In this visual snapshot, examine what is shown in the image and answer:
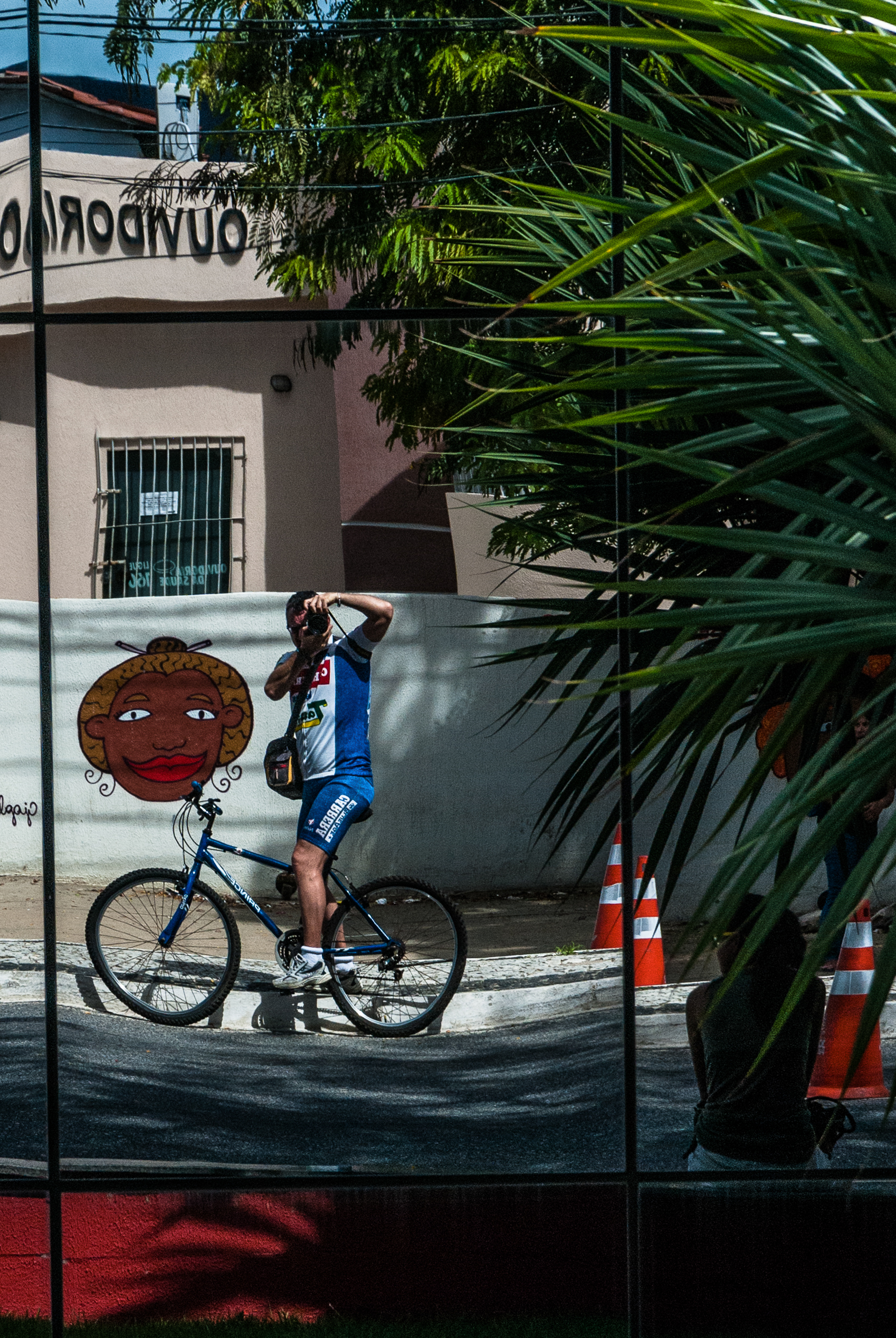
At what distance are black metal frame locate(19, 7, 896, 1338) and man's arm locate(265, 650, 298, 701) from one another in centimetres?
59

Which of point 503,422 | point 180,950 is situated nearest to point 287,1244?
point 180,950

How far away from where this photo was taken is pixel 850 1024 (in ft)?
11.6

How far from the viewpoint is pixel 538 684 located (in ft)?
11.2

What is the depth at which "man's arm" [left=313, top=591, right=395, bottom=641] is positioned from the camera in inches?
140

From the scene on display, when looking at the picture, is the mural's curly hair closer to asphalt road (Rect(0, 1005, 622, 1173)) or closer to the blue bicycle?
the blue bicycle

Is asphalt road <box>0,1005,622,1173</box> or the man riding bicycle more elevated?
the man riding bicycle

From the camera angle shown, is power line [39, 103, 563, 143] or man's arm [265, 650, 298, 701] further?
man's arm [265, 650, 298, 701]

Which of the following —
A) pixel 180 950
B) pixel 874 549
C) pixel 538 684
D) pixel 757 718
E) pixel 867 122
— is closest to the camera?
pixel 867 122

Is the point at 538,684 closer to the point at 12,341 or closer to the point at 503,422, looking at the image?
the point at 503,422

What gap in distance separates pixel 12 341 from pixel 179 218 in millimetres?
570

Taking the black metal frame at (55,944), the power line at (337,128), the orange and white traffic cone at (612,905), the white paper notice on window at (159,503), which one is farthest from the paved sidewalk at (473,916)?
the power line at (337,128)

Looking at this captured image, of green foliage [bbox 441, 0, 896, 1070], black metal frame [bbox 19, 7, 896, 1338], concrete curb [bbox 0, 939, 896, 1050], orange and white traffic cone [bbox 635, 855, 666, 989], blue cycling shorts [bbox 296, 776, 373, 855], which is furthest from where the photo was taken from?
blue cycling shorts [bbox 296, 776, 373, 855]

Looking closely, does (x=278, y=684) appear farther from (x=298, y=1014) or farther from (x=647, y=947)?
(x=647, y=947)

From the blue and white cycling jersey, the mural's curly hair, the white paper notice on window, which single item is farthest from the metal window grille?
Answer: the blue and white cycling jersey
